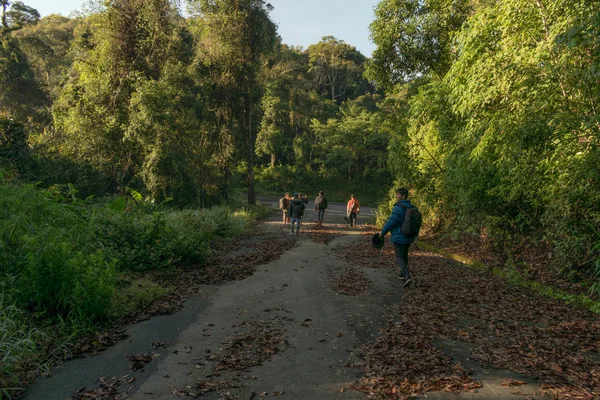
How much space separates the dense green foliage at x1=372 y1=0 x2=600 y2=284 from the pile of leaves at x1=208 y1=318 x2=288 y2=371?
544cm

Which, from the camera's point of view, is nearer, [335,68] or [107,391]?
[107,391]

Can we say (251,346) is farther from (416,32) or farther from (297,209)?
(416,32)

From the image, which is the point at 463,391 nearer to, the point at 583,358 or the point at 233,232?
the point at 583,358

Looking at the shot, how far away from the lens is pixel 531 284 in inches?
330

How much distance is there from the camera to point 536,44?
7.89m

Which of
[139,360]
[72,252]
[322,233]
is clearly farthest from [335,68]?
[139,360]

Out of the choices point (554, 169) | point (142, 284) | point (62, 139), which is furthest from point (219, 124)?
point (554, 169)

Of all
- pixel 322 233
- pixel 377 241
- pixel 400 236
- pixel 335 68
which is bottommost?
pixel 322 233

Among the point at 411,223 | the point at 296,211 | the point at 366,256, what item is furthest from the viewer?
the point at 296,211

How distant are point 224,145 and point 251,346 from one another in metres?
22.2

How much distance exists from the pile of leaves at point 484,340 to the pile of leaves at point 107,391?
2284mm

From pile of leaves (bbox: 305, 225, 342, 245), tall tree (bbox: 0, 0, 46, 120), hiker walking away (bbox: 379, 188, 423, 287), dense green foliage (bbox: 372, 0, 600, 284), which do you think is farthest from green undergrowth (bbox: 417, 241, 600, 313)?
tall tree (bbox: 0, 0, 46, 120)

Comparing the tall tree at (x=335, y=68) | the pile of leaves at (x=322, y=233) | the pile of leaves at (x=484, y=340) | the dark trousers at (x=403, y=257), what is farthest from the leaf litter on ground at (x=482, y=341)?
the tall tree at (x=335, y=68)

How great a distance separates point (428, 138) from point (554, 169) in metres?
7.94
